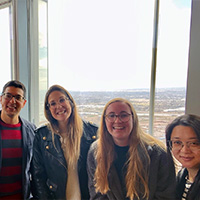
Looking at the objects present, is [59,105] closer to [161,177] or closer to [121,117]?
[121,117]

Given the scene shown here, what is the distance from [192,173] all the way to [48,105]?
3.41 feet

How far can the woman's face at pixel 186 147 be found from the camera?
3.39 ft

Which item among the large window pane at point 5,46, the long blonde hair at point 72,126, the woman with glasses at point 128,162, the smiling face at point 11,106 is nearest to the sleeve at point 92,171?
the woman with glasses at point 128,162

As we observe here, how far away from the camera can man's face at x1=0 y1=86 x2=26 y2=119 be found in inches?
57.1

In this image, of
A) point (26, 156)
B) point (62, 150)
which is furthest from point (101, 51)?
point (26, 156)

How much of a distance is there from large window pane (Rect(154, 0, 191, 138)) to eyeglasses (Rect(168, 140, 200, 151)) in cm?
9

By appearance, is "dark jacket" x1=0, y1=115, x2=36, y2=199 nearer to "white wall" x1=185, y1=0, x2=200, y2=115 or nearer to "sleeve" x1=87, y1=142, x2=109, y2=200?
"sleeve" x1=87, y1=142, x2=109, y2=200

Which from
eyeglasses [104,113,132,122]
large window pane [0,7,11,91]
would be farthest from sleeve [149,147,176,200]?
large window pane [0,7,11,91]

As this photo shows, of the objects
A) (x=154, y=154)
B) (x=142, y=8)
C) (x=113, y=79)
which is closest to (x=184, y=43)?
(x=142, y=8)

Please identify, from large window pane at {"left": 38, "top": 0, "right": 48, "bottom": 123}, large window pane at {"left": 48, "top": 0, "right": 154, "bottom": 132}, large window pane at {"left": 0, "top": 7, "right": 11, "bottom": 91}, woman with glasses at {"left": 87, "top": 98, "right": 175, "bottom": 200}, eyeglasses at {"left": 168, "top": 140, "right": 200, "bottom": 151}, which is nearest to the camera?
eyeglasses at {"left": 168, "top": 140, "right": 200, "bottom": 151}

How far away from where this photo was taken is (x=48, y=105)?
4.56ft

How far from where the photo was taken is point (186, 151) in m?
1.05

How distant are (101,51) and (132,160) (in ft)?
2.61

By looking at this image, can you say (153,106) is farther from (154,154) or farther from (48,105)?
(48,105)
